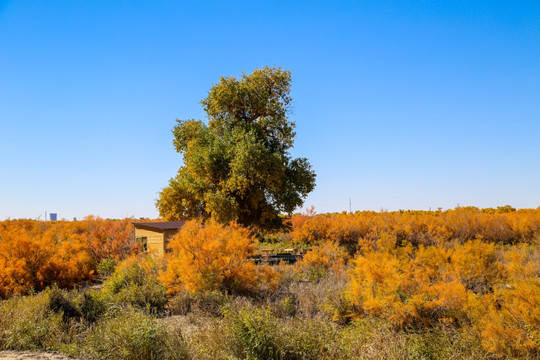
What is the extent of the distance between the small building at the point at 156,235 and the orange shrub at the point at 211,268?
6.26 meters

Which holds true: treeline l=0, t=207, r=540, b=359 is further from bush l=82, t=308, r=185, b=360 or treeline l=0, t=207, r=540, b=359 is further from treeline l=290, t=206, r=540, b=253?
treeline l=290, t=206, r=540, b=253

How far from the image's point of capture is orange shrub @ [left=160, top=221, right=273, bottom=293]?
1080 cm

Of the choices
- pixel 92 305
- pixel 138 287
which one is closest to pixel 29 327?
pixel 92 305

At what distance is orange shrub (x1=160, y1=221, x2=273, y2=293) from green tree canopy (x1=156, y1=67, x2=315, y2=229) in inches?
297

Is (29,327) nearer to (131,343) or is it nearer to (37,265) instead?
(131,343)

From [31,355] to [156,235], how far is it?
37.4 feet

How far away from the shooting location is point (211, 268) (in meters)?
10.9

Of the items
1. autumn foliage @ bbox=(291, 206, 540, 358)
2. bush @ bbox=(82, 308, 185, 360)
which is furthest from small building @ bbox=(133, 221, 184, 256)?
bush @ bbox=(82, 308, 185, 360)

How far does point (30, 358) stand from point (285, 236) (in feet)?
69.4

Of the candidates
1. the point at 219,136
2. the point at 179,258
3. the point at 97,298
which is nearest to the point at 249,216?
the point at 219,136

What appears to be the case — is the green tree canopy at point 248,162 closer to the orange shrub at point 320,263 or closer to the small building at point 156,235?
the small building at point 156,235

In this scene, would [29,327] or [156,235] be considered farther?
[156,235]

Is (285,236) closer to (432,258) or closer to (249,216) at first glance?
(249,216)

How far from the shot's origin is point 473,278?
34.1 feet
